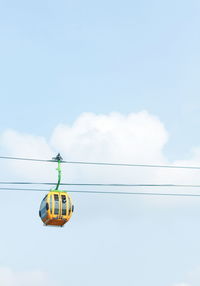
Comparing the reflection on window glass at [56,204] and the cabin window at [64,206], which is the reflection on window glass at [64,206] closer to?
the cabin window at [64,206]

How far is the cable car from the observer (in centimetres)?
4650

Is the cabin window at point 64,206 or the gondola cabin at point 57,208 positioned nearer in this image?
the gondola cabin at point 57,208

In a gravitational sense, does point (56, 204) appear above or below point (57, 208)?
above

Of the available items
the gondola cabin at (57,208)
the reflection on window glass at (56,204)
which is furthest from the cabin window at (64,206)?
the reflection on window glass at (56,204)

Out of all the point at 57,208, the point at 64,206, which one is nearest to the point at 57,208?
the point at 57,208

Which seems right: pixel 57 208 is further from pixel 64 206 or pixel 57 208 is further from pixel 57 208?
pixel 64 206

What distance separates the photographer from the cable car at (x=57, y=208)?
153 ft

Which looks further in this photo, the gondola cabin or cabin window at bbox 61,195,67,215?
cabin window at bbox 61,195,67,215

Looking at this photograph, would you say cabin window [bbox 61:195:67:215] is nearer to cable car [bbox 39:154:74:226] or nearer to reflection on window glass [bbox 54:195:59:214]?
cable car [bbox 39:154:74:226]

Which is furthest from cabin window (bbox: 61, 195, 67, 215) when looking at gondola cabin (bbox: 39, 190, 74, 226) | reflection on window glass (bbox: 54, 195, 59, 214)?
reflection on window glass (bbox: 54, 195, 59, 214)

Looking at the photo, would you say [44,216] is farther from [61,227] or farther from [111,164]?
[111,164]

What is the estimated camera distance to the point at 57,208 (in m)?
46.7

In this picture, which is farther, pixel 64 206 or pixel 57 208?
pixel 64 206

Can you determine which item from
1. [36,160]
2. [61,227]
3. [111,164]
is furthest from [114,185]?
[61,227]
